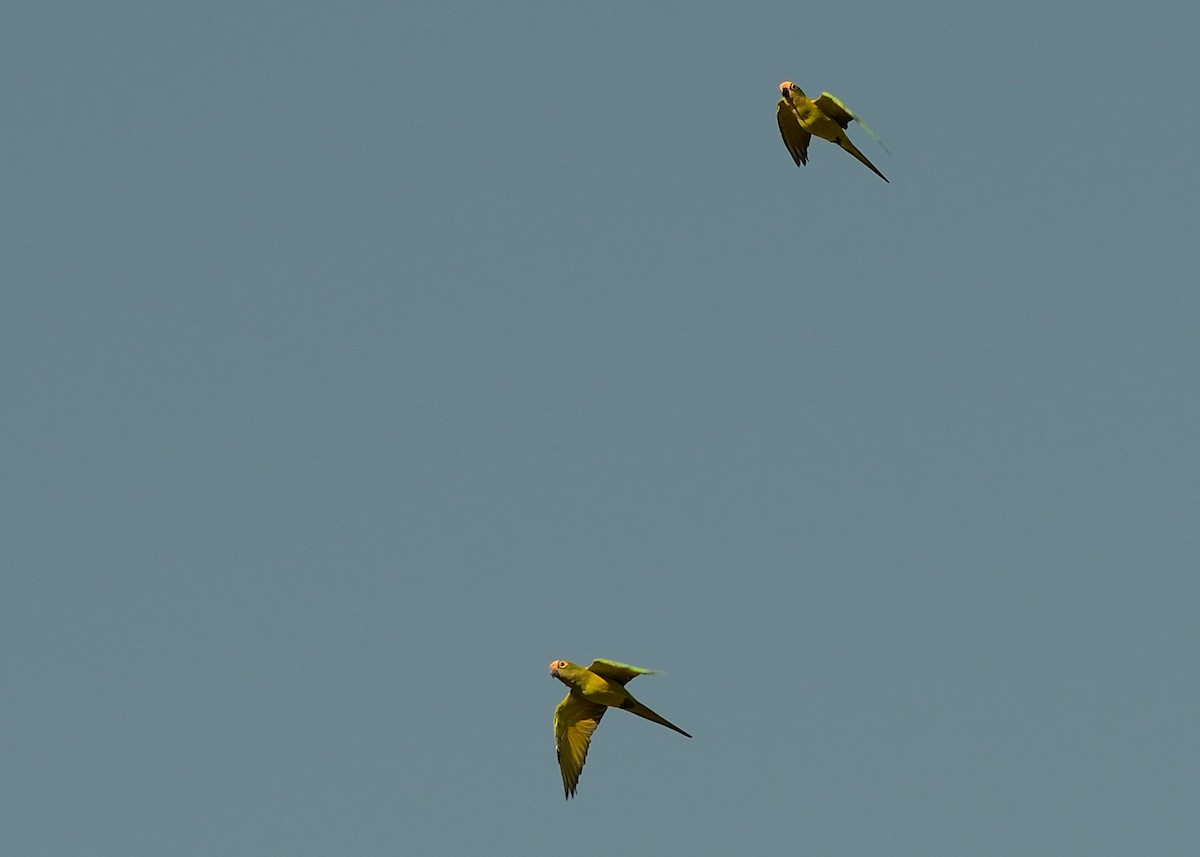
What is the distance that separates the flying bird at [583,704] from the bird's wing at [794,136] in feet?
53.2

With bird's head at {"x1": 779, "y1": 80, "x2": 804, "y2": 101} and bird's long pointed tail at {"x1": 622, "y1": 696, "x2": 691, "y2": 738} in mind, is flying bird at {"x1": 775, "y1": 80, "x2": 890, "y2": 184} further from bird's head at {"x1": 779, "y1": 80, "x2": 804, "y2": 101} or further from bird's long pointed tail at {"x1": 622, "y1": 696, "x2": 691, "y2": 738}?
bird's long pointed tail at {"x1": 622, "y1": 696, "x2": 691, "y2": 738}

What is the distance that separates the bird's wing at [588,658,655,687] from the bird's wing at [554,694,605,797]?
7.12ft

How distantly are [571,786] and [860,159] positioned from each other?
18732 millimetres

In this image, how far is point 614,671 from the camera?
58.0 meters

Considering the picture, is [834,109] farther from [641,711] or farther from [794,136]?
[641,711]

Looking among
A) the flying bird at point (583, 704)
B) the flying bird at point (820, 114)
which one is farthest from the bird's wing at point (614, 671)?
the flying bird at point (820, 114)

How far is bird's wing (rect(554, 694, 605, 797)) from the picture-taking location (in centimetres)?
6019

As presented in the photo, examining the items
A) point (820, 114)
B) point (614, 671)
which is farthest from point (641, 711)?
point (820, 114)

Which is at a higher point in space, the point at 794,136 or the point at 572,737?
the point at 794,136

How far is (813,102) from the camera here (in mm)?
62500

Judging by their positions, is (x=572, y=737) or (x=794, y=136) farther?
(x=794, y=136)

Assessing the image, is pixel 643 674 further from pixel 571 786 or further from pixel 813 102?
pixel 813 102

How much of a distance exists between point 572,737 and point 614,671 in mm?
3290

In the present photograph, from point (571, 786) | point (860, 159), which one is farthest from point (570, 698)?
point (860, 159)
